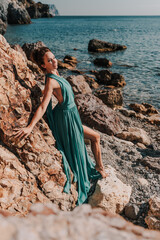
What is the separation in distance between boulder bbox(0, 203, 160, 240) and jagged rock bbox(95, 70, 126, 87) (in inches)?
608

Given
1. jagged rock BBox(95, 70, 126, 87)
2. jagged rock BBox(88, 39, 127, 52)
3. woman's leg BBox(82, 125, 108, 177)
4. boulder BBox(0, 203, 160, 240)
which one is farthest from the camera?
jagged rock BBox(88, 39, 127, 52)

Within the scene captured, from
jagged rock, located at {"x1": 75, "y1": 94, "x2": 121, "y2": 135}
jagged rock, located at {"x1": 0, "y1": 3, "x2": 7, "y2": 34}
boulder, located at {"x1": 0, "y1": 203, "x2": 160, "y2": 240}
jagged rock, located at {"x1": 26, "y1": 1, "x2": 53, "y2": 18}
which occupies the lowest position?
jagged rock, located at {"x1": 75, "y1": 94, "x2": 121, "y2": 135}

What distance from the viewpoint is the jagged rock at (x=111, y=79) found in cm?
1586

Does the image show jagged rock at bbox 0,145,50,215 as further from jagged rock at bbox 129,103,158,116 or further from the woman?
jagged rock at bbox 129,103,158,116

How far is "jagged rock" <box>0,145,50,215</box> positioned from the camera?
287 cm

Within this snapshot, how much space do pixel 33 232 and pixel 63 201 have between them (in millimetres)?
3147

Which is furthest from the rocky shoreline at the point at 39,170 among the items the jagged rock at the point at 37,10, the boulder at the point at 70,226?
the jagged rock at the point at 37,10

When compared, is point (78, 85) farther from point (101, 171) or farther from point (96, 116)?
point (101, 171)

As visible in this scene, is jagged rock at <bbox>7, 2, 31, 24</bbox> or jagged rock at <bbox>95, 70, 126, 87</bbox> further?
jagged rock at <bbox>7, 2, 31, 24</bbox>

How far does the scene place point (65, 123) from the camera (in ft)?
12.3

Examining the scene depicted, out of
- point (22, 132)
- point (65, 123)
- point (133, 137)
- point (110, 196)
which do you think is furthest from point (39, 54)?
point (133, 137)

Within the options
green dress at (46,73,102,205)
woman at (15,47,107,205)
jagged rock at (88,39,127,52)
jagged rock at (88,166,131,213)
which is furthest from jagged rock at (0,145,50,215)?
jagged rock at (88,39,127,52)

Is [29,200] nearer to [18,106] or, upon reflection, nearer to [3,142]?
[3,142]

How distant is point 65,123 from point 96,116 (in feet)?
12.8
